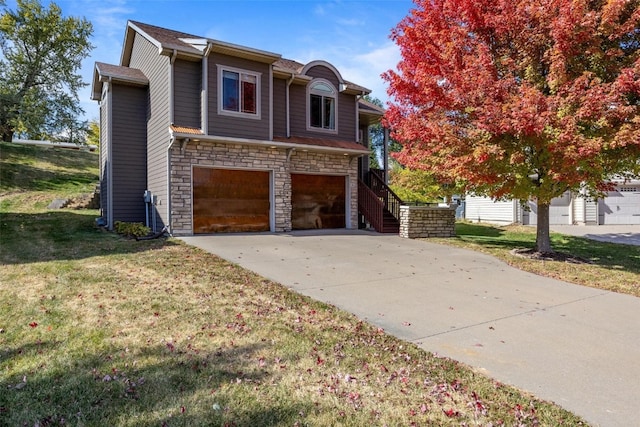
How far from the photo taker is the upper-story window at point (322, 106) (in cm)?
1444

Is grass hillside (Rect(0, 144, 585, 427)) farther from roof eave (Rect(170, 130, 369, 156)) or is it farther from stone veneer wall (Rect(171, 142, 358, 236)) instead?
roof eave (Rect(170, 130, 369, 156))

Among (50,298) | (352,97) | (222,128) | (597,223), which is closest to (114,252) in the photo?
(50,298)

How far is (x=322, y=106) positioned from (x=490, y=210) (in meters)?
13.9

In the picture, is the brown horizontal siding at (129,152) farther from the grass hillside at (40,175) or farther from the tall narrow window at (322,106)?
the grass hillside at (40,175)

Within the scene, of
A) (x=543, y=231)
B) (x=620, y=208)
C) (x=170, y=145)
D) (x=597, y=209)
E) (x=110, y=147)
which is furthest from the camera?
(x=620, y=208)

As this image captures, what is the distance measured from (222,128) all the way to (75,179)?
1534 cm

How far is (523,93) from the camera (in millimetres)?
8352

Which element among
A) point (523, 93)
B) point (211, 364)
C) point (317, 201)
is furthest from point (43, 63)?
point (211, 364)

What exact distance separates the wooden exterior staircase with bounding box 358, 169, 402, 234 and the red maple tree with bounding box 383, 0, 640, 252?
150 inches

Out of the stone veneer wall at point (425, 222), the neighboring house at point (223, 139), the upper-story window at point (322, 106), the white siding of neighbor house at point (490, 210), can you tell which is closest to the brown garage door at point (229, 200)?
the neighboring house at point (223, 139)

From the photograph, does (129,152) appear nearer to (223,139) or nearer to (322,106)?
(223,139)

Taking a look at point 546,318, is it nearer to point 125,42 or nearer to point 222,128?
point 222,128

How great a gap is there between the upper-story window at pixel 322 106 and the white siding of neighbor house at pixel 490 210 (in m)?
10.0

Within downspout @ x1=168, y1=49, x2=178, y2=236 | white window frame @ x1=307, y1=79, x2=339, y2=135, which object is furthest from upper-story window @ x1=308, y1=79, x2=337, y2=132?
downspout @ x1=168, y1=49, x2=178, y2=236
